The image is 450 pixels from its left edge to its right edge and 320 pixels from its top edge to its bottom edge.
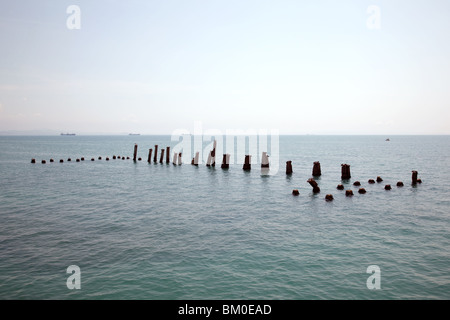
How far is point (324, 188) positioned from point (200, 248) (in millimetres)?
20467

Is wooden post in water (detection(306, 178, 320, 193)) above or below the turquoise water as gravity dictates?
above

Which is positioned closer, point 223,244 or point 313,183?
point 223,244

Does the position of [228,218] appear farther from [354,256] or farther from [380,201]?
[380,201]

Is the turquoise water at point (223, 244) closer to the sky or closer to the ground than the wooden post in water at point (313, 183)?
closer to the ground

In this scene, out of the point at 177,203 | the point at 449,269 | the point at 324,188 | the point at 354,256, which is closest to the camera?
the point at 449,269

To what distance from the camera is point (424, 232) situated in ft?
55.3

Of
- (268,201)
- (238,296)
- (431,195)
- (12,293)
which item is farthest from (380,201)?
(12,293)

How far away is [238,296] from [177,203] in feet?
49.5

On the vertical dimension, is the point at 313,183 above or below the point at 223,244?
above

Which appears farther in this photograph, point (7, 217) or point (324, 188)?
point (324, 188)

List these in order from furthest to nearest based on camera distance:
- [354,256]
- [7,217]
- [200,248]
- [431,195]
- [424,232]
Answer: [431,195] → [7,217] → [424,232] → [200,248] → [354,256]

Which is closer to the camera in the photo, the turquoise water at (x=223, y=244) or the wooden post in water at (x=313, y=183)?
the turquoise water at (x=223, y=244)

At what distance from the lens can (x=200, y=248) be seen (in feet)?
47.0

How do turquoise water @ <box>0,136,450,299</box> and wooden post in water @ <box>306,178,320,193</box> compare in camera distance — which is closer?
turquoise water @ <box>0,136,450,299</box>
